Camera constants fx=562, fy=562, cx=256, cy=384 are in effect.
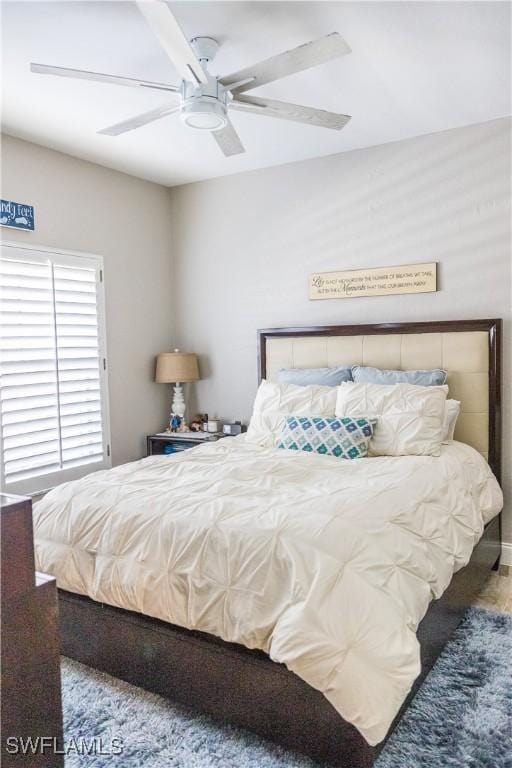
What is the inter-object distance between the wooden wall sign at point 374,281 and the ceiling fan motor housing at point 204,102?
179cm

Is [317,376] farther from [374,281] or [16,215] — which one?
[16,215]

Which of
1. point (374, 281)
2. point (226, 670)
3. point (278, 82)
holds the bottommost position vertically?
point (226, 670)

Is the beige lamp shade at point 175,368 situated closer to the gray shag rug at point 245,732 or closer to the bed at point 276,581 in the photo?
the bed at point 276,581

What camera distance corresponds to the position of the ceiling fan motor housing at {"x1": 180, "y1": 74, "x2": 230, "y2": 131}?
7.41ft

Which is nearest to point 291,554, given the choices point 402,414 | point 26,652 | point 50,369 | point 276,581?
point 276,581

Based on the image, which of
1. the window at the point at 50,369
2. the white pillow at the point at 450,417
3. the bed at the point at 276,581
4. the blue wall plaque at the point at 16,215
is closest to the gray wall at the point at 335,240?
the white pillow at the point at 450,417

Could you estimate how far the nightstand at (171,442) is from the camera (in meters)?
4.26

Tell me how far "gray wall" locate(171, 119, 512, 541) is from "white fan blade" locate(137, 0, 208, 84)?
6.23 ft

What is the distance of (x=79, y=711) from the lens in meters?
2.10

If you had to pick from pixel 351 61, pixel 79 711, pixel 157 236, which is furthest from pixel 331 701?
pixel 157 236

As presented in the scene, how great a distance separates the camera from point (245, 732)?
1965 millimetres

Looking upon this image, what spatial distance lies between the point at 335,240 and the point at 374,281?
1.42 ft

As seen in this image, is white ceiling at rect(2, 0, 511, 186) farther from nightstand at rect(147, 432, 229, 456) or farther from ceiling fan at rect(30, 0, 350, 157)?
nightstand at rect(147, 432, 229, 456)

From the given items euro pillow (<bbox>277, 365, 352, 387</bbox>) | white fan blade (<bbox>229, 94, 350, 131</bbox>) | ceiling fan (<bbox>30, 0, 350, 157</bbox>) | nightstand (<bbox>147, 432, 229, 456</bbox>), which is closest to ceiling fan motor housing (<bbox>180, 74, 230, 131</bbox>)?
ceiling fan (<bbox>30, 0, 350, 157</bbox>)
